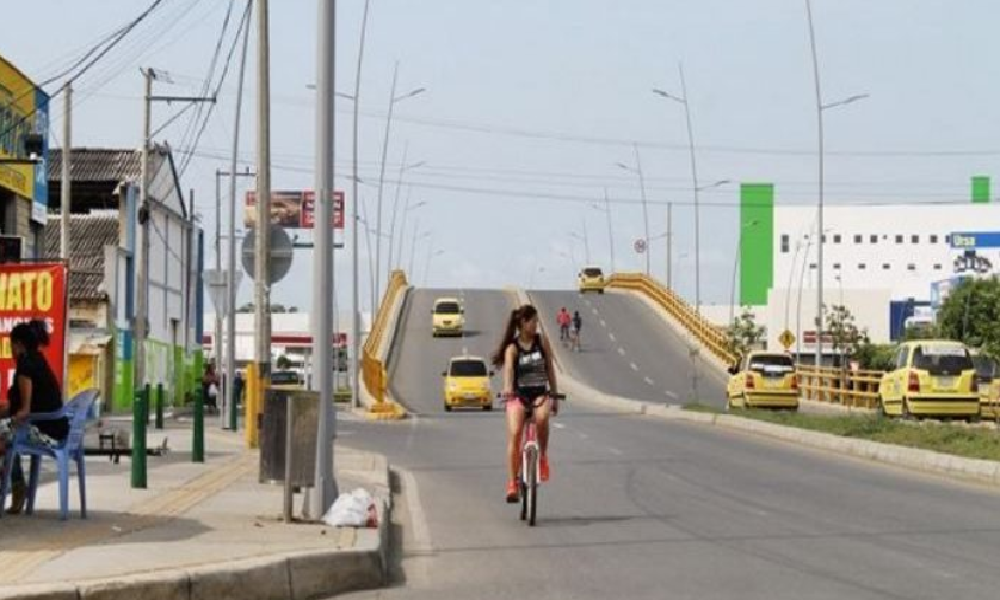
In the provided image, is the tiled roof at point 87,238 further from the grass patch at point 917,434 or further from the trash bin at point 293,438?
the trash bin at point 293,438

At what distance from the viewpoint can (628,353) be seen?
3509 inches

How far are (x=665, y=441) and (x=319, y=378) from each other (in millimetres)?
20156

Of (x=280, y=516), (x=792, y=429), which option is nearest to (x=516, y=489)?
(x=280, y=516)

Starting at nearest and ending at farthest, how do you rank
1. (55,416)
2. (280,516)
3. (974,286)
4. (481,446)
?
(55,416) < (280,516) < (481,446) < (974,286)

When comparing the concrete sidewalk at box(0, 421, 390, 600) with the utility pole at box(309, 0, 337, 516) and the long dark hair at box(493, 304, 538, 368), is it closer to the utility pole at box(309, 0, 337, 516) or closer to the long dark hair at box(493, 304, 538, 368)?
the utility pole at box(309, 0, 337, 516)

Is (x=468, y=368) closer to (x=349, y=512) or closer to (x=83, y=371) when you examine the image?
(x=83, y=371)

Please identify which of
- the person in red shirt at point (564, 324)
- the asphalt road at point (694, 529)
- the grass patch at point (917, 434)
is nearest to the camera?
the asphalt road at point (694, 529)

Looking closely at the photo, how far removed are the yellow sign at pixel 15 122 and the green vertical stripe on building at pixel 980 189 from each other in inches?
5212

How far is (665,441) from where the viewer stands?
35500 millimetres

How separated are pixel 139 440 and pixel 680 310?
82372mm

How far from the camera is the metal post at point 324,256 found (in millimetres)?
15766

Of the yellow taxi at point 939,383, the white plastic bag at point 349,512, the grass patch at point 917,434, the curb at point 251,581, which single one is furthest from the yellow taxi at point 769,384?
the curb at point 251,581

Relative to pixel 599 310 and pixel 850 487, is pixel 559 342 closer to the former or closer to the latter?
pixel 599 310

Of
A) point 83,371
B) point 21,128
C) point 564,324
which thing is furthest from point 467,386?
point 564,324
